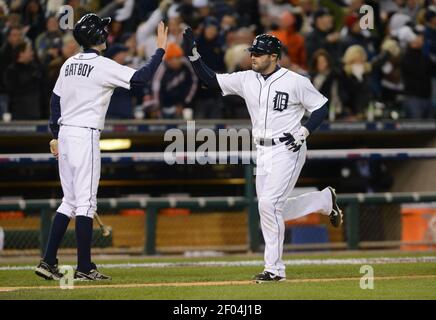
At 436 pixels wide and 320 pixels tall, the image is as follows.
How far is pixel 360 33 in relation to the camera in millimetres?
14648

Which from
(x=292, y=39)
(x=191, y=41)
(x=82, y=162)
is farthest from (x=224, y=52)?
(x=82, y=162)

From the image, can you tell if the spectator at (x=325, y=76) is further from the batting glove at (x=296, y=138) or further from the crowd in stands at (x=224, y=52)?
the batting glove at (x=296, y=138)

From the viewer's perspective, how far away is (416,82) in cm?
1434

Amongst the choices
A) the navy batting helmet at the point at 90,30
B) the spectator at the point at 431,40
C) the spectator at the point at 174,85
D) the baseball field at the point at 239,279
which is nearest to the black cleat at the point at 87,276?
the baseball field at the point at 239,279

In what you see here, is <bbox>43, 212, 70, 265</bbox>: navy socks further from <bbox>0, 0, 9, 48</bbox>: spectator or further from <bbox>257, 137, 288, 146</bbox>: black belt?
<bbox>0, 0, 9, 48</bbox>: spectator

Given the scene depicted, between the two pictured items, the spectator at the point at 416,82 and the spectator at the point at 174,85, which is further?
the spectator at the point at 416,82

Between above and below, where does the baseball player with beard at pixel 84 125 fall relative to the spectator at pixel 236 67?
below

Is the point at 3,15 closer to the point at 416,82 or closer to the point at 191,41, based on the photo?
the point at 416,82

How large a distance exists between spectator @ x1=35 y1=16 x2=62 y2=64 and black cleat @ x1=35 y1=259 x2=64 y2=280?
549 centimetres

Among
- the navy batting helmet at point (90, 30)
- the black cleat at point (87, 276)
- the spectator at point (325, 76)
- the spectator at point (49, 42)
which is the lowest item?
the black cleat at point (87, 276)

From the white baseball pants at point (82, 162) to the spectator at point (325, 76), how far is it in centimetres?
594

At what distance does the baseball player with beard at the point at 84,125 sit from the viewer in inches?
323

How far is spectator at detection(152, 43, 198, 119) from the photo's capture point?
44.2 feet

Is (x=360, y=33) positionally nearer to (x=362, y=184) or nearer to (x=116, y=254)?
(x=362, y=184)
